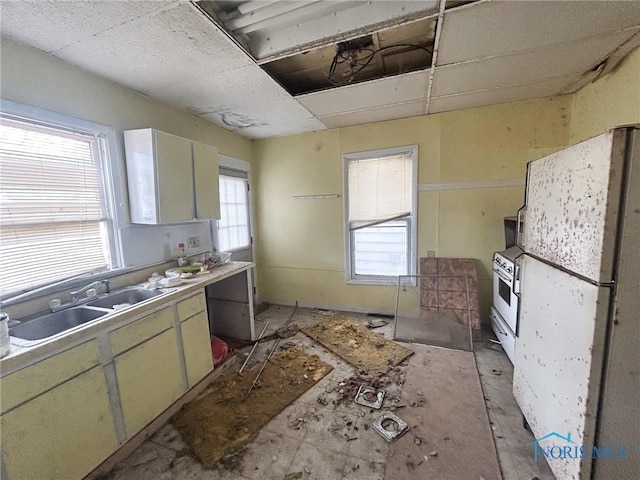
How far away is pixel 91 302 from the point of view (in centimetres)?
192

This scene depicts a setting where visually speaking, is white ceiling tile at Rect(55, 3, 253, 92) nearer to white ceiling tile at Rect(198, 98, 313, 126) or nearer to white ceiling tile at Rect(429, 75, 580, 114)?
white ceiling tile at Rect(198, 98, 313, 126)

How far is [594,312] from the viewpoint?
1129 mm

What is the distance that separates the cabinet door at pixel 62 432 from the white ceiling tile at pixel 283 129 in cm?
304

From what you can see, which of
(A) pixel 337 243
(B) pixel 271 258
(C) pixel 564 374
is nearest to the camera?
(C) pixel 564 374

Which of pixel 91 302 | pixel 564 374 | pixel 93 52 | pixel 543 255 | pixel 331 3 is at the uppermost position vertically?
pixel 331 3

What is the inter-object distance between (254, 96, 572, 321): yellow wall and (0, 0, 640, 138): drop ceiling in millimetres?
327

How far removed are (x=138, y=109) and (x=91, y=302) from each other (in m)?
1.71

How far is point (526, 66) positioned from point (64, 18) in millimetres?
3180

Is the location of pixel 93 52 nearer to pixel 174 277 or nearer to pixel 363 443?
pixel 174 277

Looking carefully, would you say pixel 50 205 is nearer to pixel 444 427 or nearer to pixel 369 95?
pixel 369 95

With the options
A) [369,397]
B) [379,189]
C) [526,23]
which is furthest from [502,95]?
[369,397]

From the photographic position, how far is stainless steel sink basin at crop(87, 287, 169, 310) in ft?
6.51

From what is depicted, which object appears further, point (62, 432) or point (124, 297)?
point (124, 297)

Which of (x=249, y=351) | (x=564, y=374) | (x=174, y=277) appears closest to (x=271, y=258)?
(x=249, y=351)
